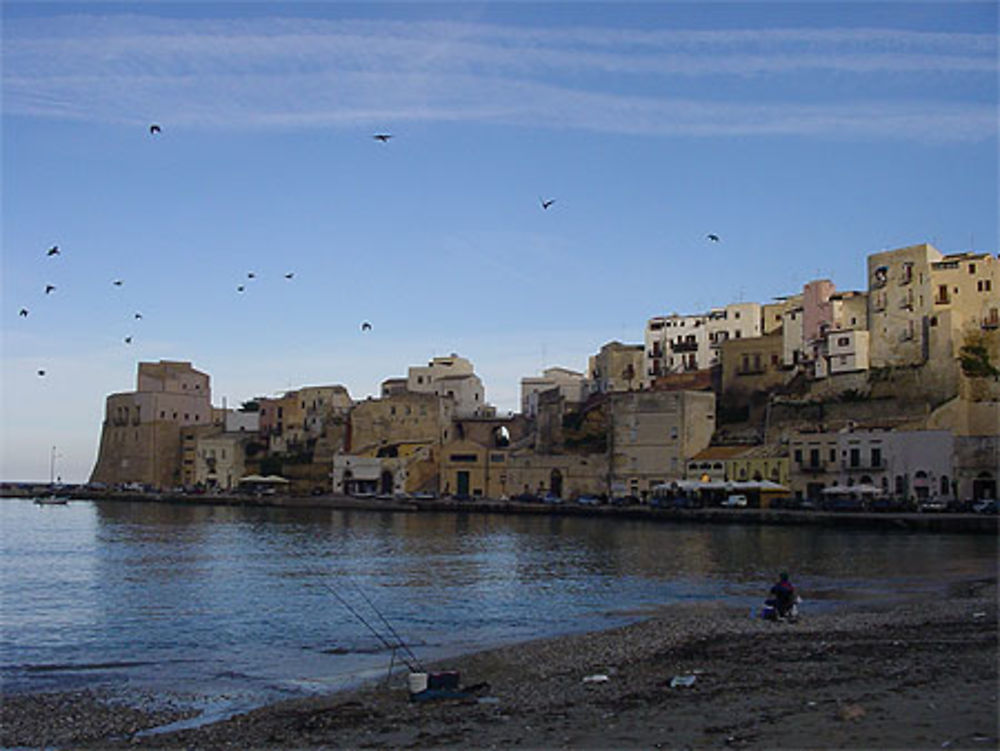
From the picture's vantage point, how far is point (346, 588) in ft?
102

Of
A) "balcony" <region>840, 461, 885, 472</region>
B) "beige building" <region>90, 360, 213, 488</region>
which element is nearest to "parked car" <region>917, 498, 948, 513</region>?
"balcony" <region>840, 461, 885, 472</region>

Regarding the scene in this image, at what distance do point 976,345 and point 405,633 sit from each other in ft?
156

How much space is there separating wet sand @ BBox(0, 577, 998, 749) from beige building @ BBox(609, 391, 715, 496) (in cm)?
4821

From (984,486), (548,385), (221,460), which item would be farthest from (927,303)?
(221,460)

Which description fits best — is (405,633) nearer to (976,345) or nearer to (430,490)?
(976,345)

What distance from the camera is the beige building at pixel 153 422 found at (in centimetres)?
10869

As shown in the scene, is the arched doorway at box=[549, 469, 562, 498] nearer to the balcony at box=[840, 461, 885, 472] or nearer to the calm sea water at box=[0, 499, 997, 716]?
the calm sea water at box=[0, 499, 997, 716]

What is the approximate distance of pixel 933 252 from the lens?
64.1 metres

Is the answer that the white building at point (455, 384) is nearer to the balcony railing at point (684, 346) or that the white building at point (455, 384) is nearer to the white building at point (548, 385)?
the white building at point (548, 385)

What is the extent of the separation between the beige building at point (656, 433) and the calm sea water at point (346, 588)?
1141 cm

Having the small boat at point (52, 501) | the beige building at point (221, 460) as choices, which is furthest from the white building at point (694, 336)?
the small boat at point (52, 501)

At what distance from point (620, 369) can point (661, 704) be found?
72.3 meters

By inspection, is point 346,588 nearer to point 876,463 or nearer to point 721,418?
point 876,463

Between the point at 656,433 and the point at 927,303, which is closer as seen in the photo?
the point at 927,303
